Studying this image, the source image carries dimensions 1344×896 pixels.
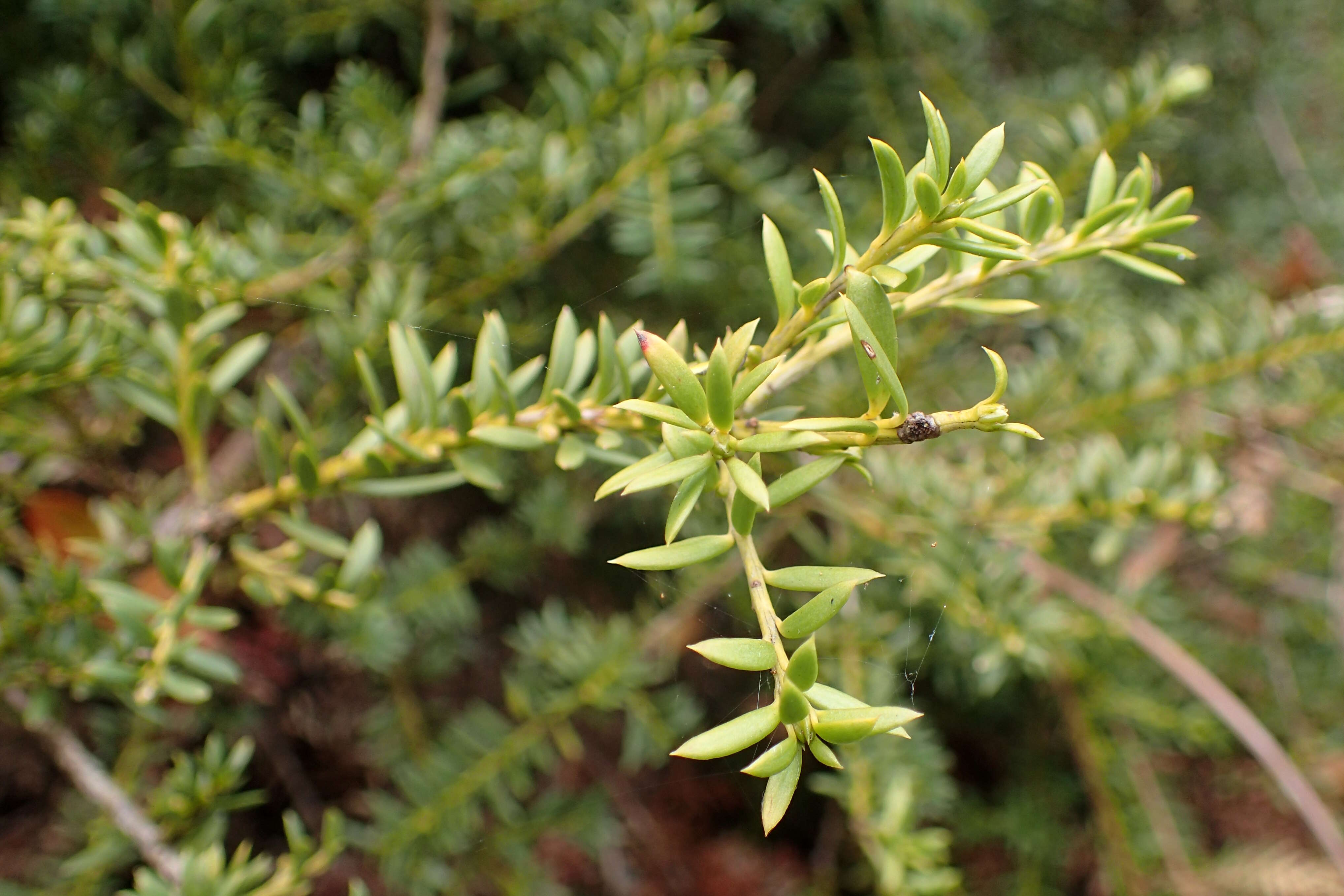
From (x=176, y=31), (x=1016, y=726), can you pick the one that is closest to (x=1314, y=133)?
(x=1016, y=726)

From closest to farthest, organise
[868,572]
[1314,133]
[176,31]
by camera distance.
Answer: [868,572], [176,31], [1314,133]

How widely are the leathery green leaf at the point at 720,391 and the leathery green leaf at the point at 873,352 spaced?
0.04 meters

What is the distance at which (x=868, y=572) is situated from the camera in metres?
0.28

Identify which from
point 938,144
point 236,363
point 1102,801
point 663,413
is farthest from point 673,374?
point 1102,801

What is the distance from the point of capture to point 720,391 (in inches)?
10.8

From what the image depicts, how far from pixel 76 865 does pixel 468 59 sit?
84 centimetres

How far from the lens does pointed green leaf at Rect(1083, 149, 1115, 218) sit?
0.39 metres

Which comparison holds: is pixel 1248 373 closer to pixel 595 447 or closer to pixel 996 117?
pixel 996 117

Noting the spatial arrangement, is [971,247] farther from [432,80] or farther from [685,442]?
[432,80]

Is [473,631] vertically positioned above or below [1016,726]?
above

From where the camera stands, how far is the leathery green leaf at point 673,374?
28 centimetres

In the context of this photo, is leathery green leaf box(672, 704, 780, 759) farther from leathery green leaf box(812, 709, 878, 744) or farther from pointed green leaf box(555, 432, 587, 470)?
pointed green leaf box(555, 432, 587, 470)

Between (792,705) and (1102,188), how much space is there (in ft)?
0.97

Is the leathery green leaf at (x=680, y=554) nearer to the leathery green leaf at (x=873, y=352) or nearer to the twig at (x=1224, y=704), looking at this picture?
the leathery green leaf at (x=873, y=352)
